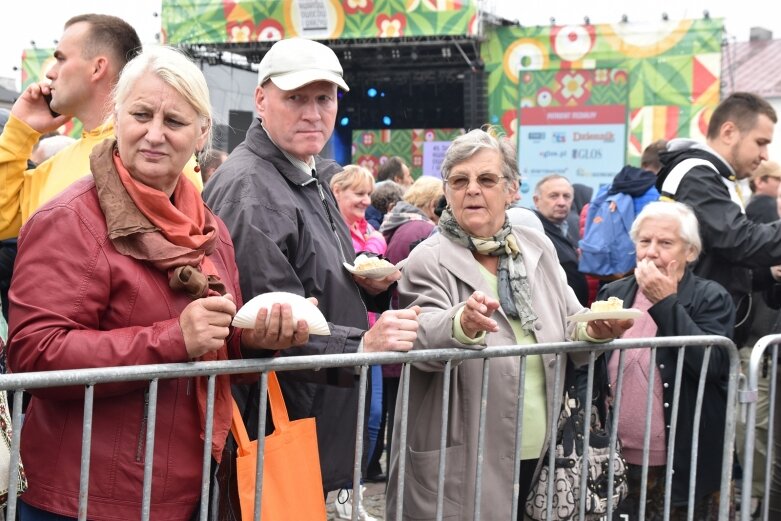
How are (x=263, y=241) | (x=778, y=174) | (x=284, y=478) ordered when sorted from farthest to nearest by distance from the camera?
(x=778, y=174)
(x=263, y=241)
(x=284, y=478)

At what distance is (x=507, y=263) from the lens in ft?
11.0

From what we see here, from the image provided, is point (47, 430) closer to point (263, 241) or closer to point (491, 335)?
point (263, 241)

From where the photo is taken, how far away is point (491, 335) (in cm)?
321

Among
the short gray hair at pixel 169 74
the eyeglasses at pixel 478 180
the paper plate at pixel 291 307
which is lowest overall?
the paper plate at pixel 291 307

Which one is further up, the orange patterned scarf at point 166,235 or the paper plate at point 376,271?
the orange patterned scarf at point 166,235

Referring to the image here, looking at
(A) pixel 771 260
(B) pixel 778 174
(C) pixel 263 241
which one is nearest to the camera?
(C) pixel 263 241

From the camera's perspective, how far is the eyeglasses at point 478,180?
3373 millimetres

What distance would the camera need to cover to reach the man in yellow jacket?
3.11 meters

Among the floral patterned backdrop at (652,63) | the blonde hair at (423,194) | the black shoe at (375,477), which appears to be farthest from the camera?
the floral patterned backdrop at (652,63)

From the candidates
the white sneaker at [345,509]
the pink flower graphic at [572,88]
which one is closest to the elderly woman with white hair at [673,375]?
the white sneaker at [345,509]

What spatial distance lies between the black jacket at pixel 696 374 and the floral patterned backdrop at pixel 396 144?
51.1 feet

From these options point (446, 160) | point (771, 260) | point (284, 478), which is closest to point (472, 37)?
point (771, 260)

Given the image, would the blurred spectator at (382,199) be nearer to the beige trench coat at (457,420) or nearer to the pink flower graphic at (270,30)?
the beige trench coat at (457,420)

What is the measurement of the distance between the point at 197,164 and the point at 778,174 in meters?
5.69
